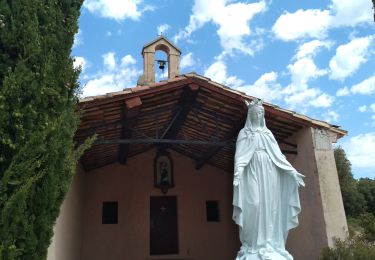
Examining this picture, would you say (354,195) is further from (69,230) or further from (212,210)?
(69,230)

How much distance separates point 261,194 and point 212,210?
23.9 feet

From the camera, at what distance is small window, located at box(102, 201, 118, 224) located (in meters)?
11.1

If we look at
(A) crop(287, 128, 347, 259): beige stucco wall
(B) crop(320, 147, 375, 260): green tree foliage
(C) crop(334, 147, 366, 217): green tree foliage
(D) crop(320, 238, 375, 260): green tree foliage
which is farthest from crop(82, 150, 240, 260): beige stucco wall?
(C) crop(334, 147, 366, 217): green tree foliage

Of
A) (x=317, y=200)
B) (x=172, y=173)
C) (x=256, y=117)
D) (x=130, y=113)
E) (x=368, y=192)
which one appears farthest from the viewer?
(x=368, y=192)

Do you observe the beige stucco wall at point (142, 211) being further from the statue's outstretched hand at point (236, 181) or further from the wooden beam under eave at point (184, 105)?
the statue's outstretched hand at point (236, 181)

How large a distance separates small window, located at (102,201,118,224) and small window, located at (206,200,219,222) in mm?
2631

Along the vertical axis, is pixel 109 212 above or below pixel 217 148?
below

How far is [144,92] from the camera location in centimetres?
633

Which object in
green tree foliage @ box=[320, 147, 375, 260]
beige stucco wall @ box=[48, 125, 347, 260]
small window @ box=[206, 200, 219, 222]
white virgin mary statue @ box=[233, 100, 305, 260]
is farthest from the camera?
green tree foliage @ box=[320, 147, 375, 260]

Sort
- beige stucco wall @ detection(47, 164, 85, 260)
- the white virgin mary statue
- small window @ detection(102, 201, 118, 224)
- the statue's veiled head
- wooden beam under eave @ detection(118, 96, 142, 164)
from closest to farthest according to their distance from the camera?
1. the white virgin mary statue
2. the statue's veiled head
3. wooden beam under eave @ detection(118, 96, 142, 164)
4. beige stucco wall @ detection(47, 164, 85, 260)
5. small window @ detection(102, 201, 118, 224)

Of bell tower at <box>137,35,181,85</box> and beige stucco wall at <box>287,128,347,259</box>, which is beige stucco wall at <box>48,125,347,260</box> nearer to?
bell tower at <box>137,35,181,85</box>

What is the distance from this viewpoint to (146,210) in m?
11.2

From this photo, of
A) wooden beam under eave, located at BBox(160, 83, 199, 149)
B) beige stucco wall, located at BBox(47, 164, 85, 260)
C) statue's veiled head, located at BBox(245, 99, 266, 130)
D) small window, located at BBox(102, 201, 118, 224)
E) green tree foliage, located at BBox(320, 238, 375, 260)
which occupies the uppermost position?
wooden beam under eave, located at BBox(160, 83, 199, 149)

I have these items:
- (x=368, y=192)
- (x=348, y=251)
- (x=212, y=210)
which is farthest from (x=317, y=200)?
(x=368, y=192)
